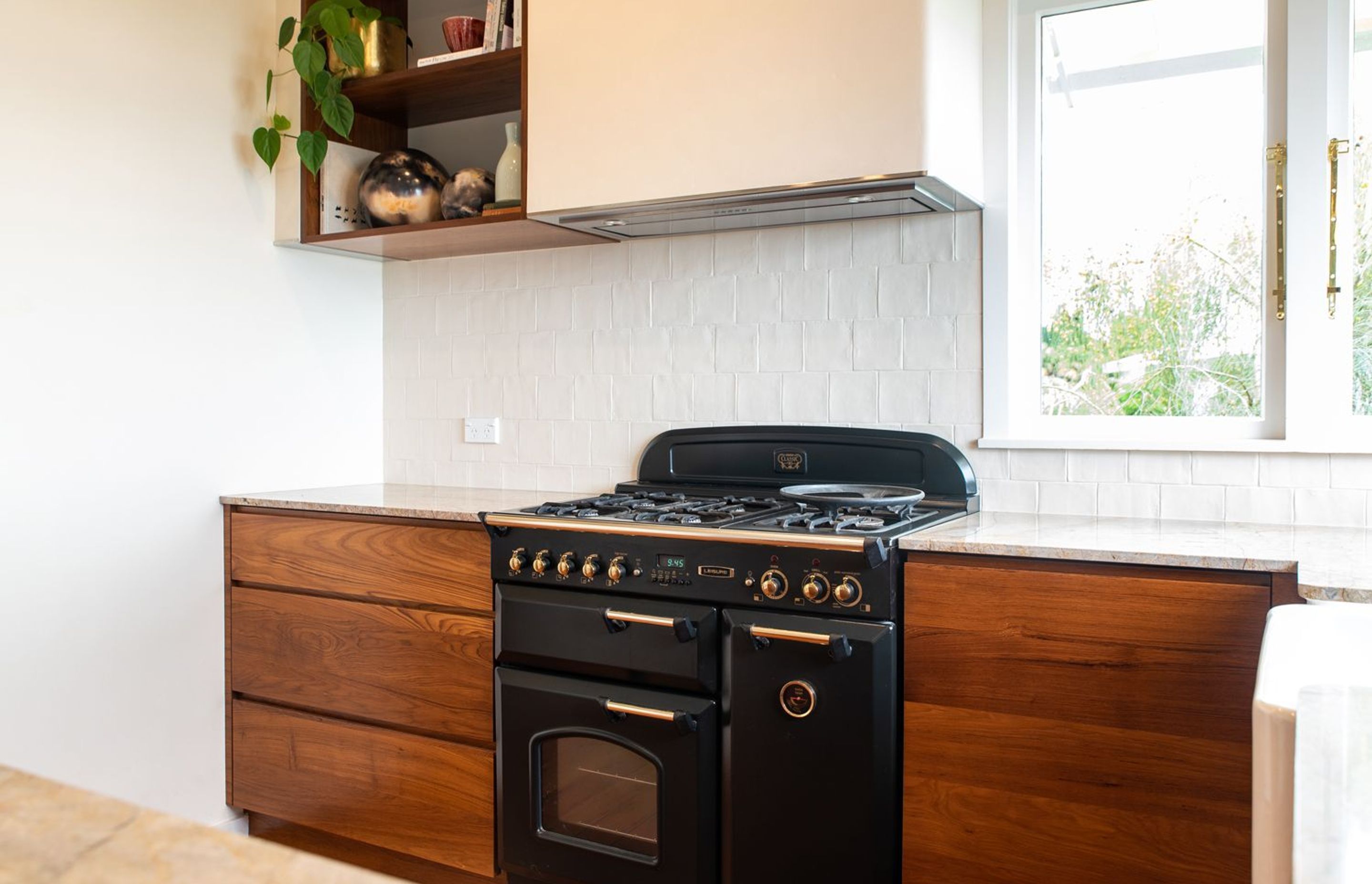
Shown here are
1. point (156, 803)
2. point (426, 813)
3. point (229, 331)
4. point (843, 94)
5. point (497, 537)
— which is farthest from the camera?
point (229, 331)

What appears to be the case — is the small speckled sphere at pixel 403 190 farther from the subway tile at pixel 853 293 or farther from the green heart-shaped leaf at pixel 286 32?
the subway tile at pixel 853 293

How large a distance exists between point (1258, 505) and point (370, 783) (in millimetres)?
2100

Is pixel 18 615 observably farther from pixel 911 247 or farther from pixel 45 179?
pixel 911 247

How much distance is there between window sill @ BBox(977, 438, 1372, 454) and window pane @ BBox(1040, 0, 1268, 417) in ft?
0.41

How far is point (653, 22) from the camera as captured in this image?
227 cm

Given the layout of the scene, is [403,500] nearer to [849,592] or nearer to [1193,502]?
[849,592]

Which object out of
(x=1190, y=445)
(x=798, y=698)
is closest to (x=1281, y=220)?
(x=1190, y=445)

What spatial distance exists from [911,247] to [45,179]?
2004mm

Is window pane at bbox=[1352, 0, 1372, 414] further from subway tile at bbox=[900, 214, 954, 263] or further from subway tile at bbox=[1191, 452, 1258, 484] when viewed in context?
subway tile at bbox=[900, 214, 954, 263]

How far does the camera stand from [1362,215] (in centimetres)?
212

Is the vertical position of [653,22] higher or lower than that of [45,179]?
higher

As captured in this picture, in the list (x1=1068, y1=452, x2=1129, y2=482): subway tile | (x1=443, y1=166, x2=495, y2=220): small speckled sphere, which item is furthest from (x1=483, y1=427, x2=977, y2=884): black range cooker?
(x1=443, y1=166, x2=495, y2=220): small speckled sphere

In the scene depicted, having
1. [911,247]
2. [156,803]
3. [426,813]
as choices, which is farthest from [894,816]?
[156,803]

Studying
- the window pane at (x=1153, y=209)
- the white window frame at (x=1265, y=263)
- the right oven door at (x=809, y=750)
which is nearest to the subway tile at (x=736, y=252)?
the white window frame at (x=1265, y=263)
